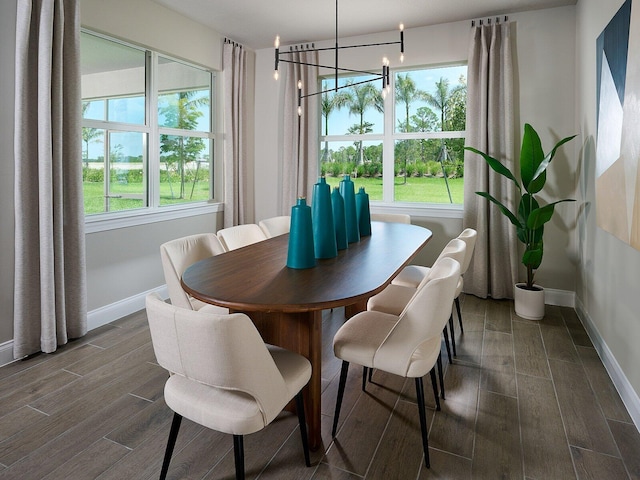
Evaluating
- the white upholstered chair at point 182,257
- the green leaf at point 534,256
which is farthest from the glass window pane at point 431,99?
the white upholstered chair at point 182,257

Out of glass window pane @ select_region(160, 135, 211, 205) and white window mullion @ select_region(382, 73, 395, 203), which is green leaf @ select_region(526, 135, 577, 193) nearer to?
white window mullion @ select_region(382, 73, 395, 203)

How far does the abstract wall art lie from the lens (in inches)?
80.5

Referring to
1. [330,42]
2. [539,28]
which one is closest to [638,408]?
[539,28]

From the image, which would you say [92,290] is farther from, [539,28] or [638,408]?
[539,28]

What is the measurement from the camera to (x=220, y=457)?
1.81m

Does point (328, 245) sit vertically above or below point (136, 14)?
below

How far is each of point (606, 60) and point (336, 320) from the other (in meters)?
2.63

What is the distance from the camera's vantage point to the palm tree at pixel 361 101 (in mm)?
4734

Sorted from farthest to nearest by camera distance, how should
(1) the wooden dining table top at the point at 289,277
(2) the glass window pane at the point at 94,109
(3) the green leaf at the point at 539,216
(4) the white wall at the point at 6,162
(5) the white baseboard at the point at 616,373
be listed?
(3) the green leaf at the point at 539,216, (2) the glass window pane at the point at 94,109, (4) the white wall at the point at 6,162, (5) the white baseboard at the point at 616,373, (1) the wooden dining table top at the point at 289,277

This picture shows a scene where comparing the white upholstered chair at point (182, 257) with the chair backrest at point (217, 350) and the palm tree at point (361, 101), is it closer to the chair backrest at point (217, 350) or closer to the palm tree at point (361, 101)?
the chair backrest at point (217, 350)

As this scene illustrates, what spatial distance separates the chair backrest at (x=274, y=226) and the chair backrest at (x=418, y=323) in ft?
5.82

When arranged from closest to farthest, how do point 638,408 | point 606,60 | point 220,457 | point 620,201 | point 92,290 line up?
1. point 220,457
2. point 638,408
3. point 620,201
4. point 606,60
5. point 92,290

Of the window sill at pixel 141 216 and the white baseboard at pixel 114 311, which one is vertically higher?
the window sill at pixel 141 216

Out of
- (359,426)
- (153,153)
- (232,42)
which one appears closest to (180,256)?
(359,426)
